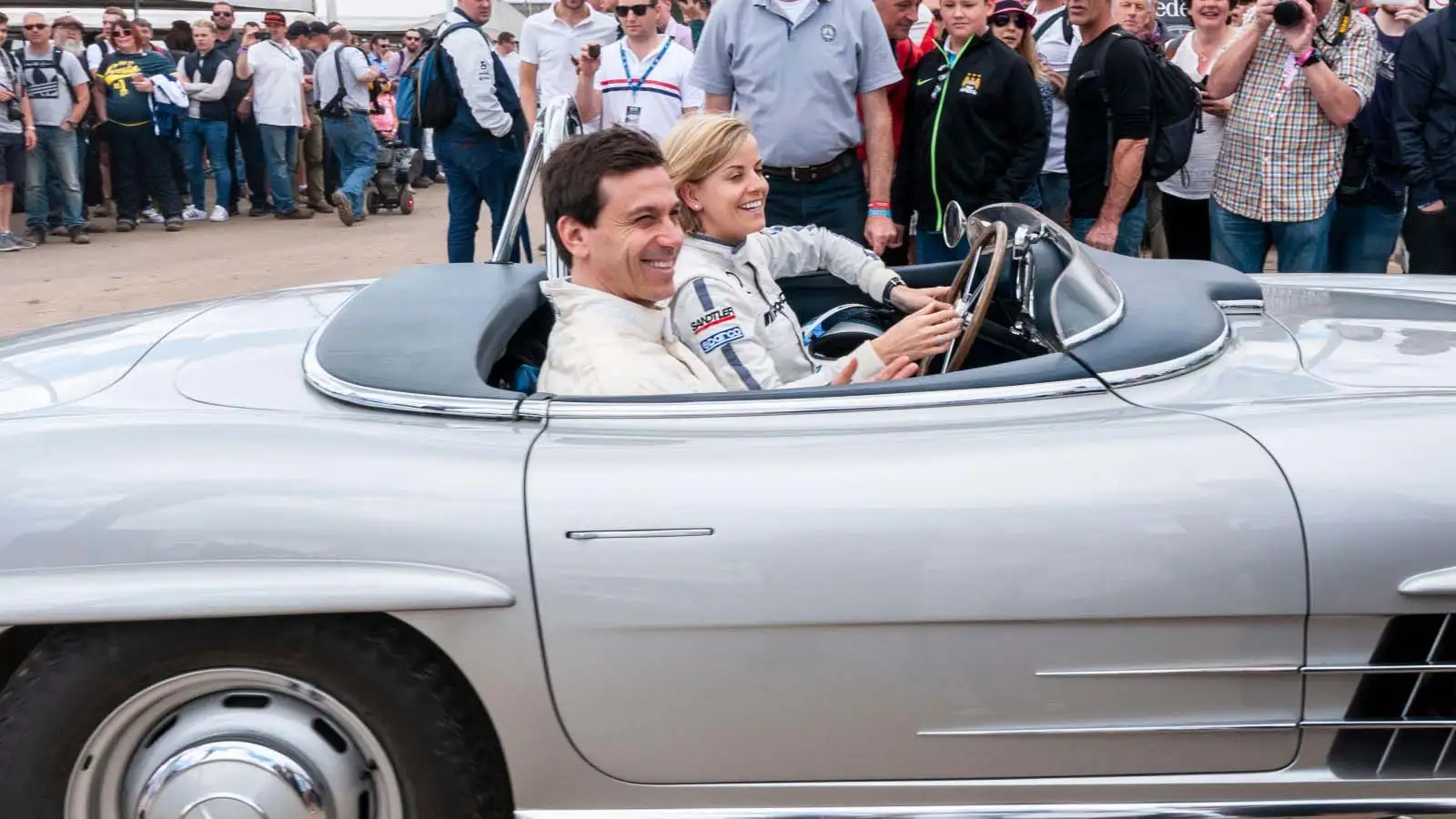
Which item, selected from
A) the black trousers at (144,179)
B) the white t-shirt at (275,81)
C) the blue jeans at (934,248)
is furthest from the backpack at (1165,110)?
the black trousers at (144,179)

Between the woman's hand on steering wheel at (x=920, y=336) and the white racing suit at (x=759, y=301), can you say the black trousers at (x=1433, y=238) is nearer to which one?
the white racing suit at (x=759, y=301)

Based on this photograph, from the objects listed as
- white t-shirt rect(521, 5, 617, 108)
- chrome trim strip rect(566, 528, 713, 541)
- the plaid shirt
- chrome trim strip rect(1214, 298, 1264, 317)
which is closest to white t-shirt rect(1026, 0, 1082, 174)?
the plaid shirt

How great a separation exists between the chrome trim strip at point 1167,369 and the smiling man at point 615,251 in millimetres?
749

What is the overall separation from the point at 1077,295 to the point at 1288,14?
258 cm

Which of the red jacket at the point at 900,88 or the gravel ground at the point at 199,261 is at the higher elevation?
the red jacket at the point at 900,88

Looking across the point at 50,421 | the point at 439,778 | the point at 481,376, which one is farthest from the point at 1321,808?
the point at 50,421

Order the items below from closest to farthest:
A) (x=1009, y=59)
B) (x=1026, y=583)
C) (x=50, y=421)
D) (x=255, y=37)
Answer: (x=1026, y=583) < (x=50, y=421) < (x=1009, y=59) < (x=255, y=37)

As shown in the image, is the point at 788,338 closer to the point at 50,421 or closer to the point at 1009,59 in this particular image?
the point at 50,421

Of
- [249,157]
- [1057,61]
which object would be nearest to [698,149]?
[1057,61]

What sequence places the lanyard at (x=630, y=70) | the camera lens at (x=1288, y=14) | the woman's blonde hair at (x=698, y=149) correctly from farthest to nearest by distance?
the lanyard at (x=630, y=70) → the camera lens at (x=1288, y=14) → the woman's blonde hair at (x=698, y=149)

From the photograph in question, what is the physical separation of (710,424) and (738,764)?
533 millimetres

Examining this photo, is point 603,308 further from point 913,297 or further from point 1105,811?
point 1105,811

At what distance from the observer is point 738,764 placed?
1.96 m

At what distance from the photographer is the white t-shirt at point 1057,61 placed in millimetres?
5832
